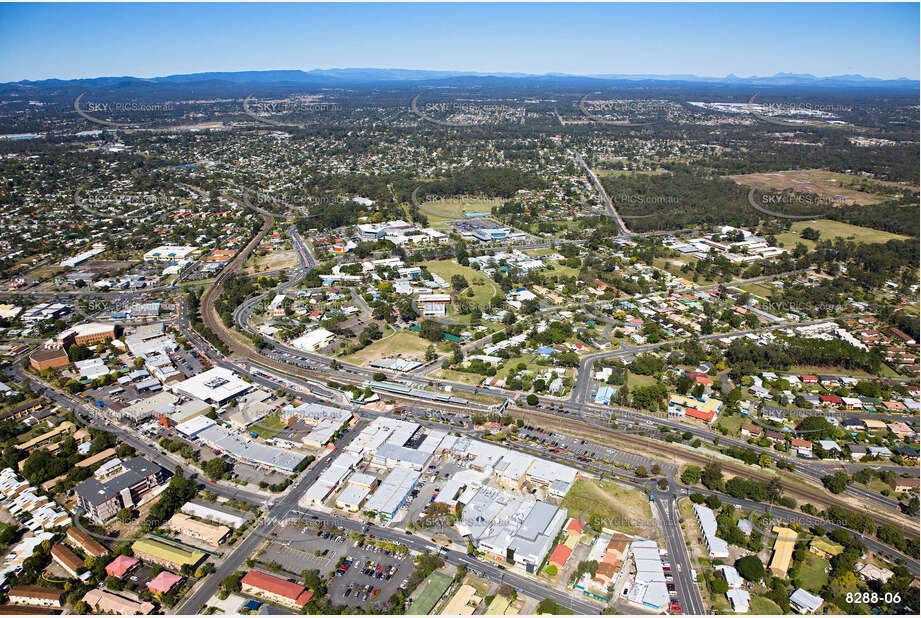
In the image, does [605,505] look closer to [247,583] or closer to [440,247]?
[247,583]

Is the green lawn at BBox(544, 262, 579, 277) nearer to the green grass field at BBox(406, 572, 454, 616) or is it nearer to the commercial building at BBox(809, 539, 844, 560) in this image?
the commercial building at BBox(809, 539, 844, 560)

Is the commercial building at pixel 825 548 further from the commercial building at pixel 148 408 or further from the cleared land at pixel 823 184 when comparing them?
the cleared land at pixel 823 184

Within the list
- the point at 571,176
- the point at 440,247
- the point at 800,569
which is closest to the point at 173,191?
the point at 440,247

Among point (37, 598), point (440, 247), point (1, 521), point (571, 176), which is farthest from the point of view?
point (571, 176)

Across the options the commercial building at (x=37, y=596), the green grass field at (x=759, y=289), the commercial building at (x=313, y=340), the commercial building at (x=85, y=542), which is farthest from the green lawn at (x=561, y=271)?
the commercial building at (x=37, y=596)

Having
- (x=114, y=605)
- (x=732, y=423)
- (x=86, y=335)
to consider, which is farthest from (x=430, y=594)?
(x=86, y=335)

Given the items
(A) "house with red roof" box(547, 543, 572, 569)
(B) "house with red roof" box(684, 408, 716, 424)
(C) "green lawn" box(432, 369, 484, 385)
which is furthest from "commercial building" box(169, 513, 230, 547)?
(B) "house with red roof" box(684, 408, 716, 424)

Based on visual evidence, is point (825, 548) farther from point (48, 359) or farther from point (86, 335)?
point (86, 335)
